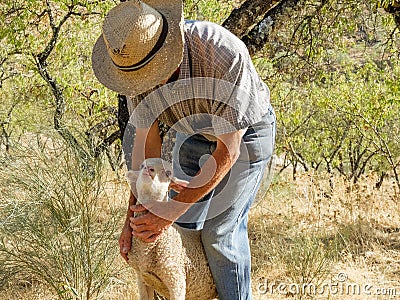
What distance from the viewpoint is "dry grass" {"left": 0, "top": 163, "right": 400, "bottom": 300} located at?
16.3ft

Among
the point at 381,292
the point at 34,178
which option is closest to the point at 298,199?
the point at 381,292

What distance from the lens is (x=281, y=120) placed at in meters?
10.0

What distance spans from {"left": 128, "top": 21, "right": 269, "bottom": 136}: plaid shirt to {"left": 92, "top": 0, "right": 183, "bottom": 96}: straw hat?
113 mm

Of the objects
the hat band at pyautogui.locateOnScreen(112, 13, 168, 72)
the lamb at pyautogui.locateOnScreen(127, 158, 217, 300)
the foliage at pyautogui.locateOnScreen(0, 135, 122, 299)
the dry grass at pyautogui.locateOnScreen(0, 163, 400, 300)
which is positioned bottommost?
the dry grass at pyautogui.locateOnScreen(0, 163, 400, 300)

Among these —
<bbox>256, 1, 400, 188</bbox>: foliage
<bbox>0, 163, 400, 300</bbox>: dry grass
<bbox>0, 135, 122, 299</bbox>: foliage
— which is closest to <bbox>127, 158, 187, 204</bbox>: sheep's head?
<bbox>0, 135, 122, 299</bbox>: foliage

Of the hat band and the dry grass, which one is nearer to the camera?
the hat band

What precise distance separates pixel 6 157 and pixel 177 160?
1.60 meters

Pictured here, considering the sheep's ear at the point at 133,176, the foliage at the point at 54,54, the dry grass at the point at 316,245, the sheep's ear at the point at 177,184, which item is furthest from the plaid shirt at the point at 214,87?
the foliage at the point at 54,54

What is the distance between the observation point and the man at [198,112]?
2.89 meters

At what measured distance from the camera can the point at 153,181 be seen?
111 inches

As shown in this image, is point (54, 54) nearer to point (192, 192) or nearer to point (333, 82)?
point (333, 82)

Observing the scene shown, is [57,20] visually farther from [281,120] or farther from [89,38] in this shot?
[281,120]

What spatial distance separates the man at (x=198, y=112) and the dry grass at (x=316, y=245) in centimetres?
146

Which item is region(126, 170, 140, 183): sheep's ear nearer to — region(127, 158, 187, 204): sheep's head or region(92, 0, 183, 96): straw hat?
region(127, 158, 187, 204): sheep's head
